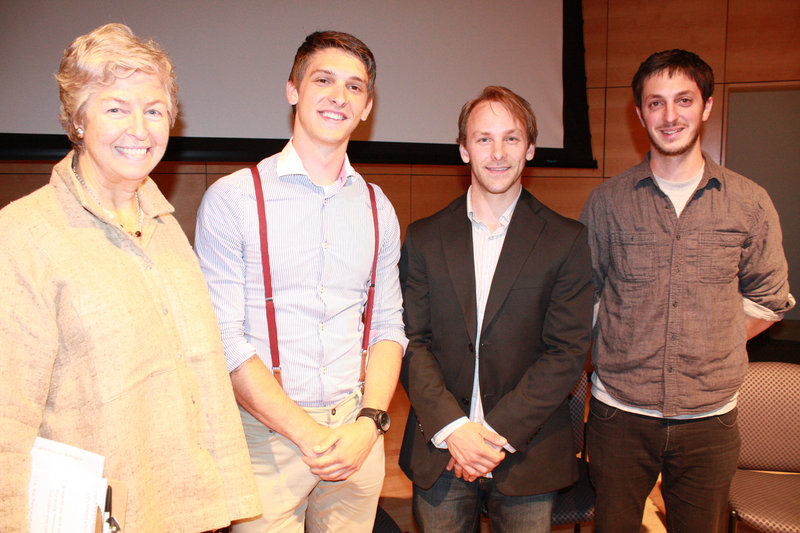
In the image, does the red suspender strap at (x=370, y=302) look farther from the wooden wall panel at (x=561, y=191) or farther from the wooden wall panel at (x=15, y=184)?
the wooden wall panel at (x=561, y=191)

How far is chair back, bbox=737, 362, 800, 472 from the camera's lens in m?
2.36

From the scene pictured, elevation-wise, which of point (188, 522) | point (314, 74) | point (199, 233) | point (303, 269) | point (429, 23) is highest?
point (429, 23)

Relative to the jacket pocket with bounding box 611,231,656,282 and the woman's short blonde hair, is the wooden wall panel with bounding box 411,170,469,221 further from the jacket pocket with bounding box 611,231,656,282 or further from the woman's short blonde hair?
the woman's short blonde hair

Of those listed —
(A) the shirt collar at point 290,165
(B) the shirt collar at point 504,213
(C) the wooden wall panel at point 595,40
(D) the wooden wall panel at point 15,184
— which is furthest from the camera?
(C) the wooden wall panel at point 595,40

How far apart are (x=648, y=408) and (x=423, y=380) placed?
874mm

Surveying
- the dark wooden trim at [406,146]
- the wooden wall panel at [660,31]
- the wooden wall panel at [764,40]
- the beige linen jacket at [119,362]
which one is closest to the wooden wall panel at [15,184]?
the dark wooden trim at [406,146]

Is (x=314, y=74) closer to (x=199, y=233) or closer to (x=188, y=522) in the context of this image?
(x=199, y=233)

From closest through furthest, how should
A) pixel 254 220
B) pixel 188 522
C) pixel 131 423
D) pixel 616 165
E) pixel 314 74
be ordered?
pixel 131 423 → pixel 188 522 → pixel 254 220 → pixel 314 74 → pixel 616 165

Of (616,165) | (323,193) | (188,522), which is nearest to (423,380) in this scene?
(323,193)

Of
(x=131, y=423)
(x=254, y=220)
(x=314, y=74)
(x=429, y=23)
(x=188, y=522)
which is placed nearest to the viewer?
(x=131, y=423)

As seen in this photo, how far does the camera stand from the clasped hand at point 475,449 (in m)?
1.73

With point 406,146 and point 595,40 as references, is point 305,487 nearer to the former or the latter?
point 406,146

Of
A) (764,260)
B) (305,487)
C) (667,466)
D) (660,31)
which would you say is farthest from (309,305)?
(660,31)

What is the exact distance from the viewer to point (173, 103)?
139 cm
